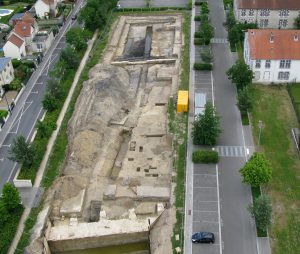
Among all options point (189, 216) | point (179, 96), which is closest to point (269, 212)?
point (189, 216)

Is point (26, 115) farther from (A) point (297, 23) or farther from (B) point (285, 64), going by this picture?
(A) point (297, 23)

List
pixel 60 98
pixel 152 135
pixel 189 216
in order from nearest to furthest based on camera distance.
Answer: pixel 189 216 → pixel 152 135 → pixel 60 98

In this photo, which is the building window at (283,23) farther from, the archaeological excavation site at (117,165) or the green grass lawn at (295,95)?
the green grass lawn at (295,95)

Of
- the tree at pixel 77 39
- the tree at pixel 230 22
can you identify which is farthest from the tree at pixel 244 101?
the tree at pixel 77 39

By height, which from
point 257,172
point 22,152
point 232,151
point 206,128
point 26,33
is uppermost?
point 26,33

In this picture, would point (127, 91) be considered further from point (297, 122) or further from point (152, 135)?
point (297, 122)

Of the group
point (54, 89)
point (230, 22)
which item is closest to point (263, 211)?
point (54, 89)
